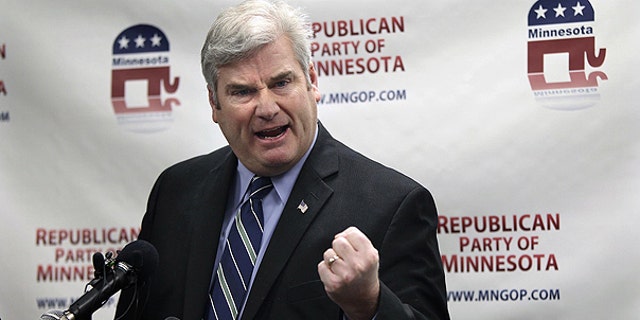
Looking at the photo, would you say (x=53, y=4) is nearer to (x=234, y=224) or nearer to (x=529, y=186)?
(x=234, y=224)

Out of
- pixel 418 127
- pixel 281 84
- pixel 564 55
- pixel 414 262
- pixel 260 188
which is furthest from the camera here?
pixel 418 127

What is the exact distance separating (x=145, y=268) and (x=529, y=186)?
5.65ft

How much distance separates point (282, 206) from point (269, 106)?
302mm

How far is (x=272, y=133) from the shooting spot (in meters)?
2.70

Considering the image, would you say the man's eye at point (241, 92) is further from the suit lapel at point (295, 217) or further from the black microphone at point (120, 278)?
the black microphone at point (120, 278)

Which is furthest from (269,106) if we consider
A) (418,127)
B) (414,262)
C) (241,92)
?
(418,127)

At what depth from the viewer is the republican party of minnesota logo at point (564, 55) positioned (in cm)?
353

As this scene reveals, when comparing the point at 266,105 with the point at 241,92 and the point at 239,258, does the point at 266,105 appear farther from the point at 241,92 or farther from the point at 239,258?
the point at 239,258

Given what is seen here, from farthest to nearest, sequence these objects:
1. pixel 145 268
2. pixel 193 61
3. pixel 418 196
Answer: pixel 193 61 < pixel 418 196 < pixel 145 268

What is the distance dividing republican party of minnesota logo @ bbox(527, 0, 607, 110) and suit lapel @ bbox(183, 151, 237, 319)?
129 centimetres

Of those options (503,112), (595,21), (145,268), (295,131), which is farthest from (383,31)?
(145,268)

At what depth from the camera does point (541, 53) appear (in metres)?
3.58

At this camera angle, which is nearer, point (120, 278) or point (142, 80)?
point (120, 278)

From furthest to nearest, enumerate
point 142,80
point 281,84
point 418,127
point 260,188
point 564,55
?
1. point 142,80
2. point 418,127
3. point 564,55
4. point 260,188
5. point 281,84
